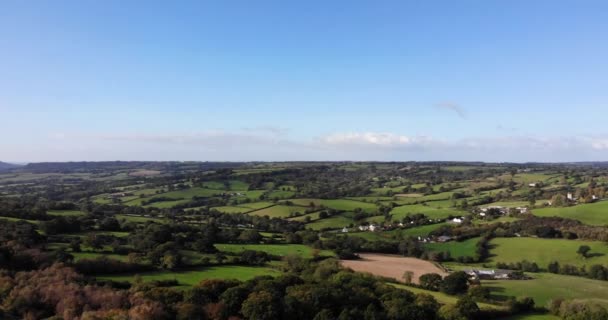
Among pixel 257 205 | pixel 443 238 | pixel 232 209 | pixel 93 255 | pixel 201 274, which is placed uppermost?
pixel 93 255

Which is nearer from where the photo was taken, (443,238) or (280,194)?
(443,238)

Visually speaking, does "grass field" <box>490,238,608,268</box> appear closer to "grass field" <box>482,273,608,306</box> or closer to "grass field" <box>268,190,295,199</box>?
"grass field" <box>482,273,608,306</box>

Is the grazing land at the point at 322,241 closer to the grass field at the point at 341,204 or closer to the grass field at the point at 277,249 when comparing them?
the grass field at the point at 277,249

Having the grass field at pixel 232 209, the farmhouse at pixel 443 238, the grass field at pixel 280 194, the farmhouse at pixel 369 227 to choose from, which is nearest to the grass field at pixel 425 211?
the farmhouse at pixel 369 227

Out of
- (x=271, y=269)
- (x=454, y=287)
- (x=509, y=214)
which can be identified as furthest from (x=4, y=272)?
(x=509, y=214)

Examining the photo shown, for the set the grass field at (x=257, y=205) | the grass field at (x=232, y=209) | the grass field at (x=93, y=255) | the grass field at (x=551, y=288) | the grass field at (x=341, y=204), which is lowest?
the grass field at (x=551, y=288)

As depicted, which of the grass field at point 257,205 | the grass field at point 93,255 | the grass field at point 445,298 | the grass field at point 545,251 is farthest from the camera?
the grass field at point 257,205

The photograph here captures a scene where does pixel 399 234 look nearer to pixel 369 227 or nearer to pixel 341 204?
pixel 369 227

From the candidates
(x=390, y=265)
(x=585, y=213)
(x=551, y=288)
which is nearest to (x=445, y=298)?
(x=551, y=288)

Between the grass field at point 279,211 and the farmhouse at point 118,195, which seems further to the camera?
the farmhouse at point 118,195
